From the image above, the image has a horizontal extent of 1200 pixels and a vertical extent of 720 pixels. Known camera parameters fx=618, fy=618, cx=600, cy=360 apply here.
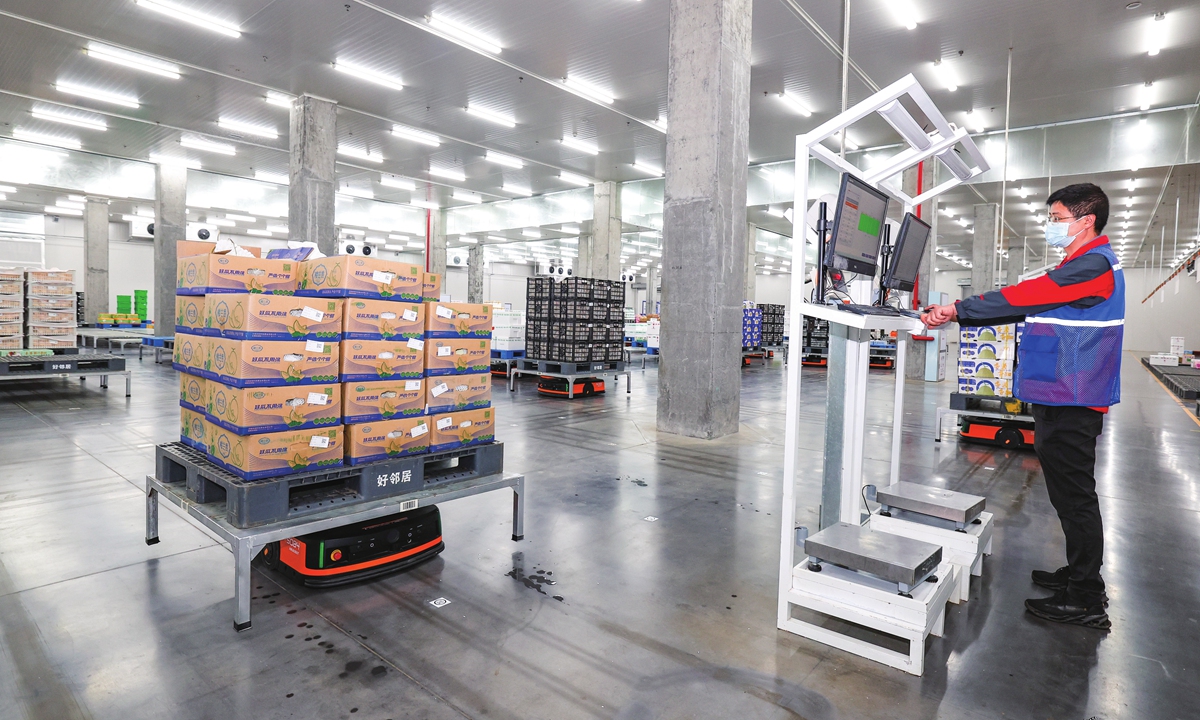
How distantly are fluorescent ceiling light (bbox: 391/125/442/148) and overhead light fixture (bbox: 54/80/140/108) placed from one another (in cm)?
546

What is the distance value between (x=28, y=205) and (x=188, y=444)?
30957 mm

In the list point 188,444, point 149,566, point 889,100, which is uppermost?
point 889,100

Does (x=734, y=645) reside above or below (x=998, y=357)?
below

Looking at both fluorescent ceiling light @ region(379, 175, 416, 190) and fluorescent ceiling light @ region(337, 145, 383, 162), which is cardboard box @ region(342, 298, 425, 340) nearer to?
fluorescent ceiling light @ region(337, 145, 383, 162)

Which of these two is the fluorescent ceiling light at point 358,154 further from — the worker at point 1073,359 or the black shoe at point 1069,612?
the black shoe at point 1069,612

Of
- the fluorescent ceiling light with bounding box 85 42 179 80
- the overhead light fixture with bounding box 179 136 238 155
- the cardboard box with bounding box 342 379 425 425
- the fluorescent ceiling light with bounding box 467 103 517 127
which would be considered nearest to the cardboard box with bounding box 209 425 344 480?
the cardboard box with bounding box 342 379 425 425

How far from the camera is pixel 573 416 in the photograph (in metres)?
9.02

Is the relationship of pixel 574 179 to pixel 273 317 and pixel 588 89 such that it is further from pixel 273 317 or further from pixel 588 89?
pixel 273 317

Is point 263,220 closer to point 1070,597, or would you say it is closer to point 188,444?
point 188,444

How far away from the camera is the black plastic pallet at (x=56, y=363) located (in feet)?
29.8

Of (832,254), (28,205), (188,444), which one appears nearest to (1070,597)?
(832,254)

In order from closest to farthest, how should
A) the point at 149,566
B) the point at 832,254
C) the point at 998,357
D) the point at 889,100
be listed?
the point at 889,100 → the point at 832,254 → the point at 149,566 → the point at 998,357

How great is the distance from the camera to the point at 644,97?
1299 cm

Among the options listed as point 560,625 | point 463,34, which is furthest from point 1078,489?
point 463,34
